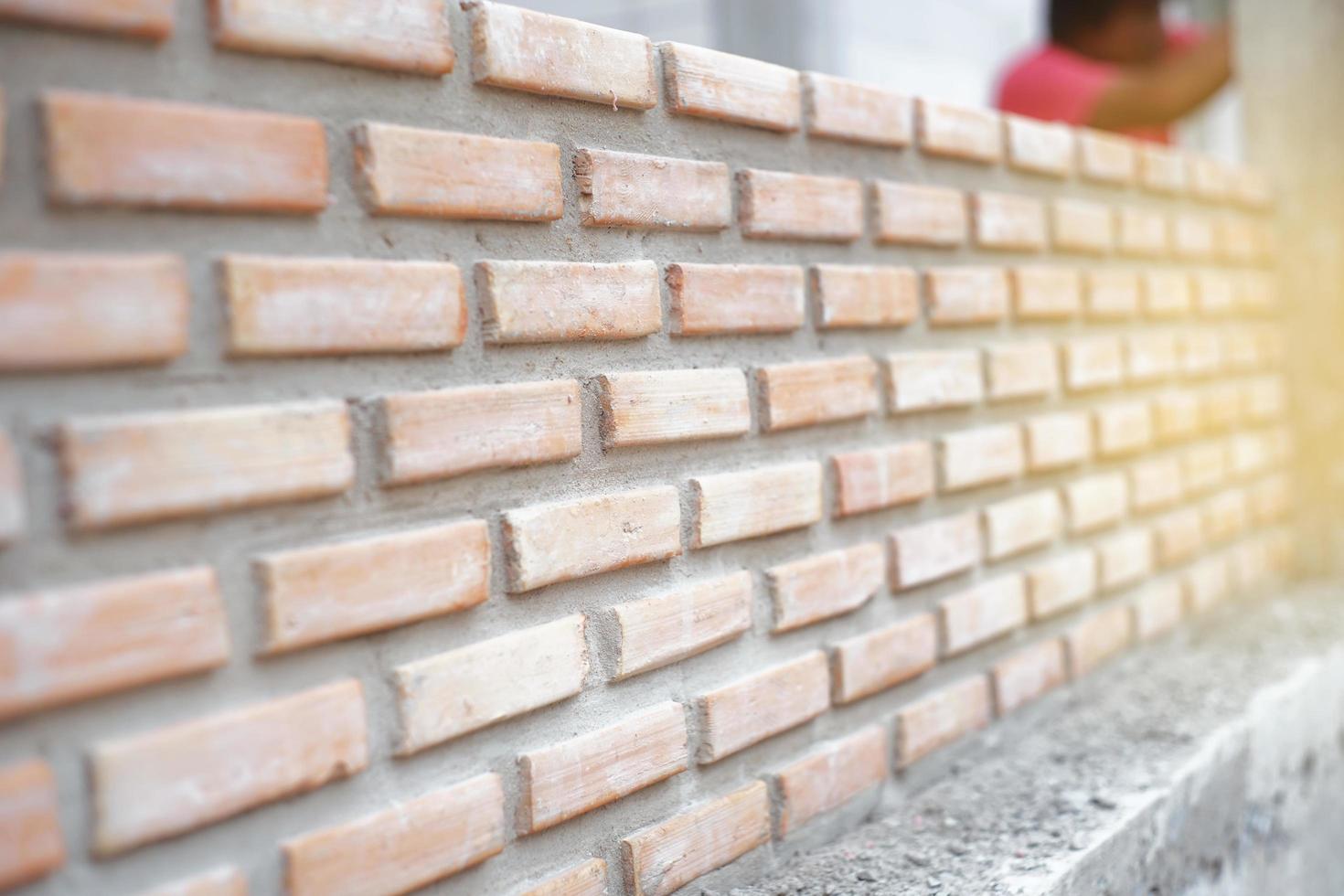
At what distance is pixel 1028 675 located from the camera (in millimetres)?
2451

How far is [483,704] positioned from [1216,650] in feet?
7.23

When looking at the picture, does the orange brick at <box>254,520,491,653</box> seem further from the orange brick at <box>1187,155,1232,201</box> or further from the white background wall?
the white background wall

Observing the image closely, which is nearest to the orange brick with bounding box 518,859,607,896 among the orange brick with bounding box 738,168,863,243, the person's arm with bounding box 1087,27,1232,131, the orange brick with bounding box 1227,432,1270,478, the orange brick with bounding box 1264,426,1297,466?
the orange brick with bounding box 738,168,863,243

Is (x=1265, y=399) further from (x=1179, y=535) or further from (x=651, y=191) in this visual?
(x=651, y=191)

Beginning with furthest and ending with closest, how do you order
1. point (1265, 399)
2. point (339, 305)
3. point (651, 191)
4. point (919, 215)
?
point (1265, 399) < point (919, 215) < point (651, 191) < point (339, 305)

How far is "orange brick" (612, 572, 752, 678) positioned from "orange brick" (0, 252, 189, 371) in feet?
2.26

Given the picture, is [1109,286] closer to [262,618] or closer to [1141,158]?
[1141,158]

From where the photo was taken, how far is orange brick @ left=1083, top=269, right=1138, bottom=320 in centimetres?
272

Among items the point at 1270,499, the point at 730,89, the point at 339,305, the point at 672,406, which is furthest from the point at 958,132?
the point at 1270,499

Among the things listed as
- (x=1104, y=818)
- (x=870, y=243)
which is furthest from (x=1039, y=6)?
(x=1104, y=818)

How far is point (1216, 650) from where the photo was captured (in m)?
2.94

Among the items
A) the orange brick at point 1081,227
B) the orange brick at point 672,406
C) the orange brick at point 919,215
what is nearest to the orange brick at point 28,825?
the orange brick at point 672,406

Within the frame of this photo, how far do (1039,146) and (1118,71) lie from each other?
258 centimetres

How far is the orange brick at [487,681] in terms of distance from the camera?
134 cm
